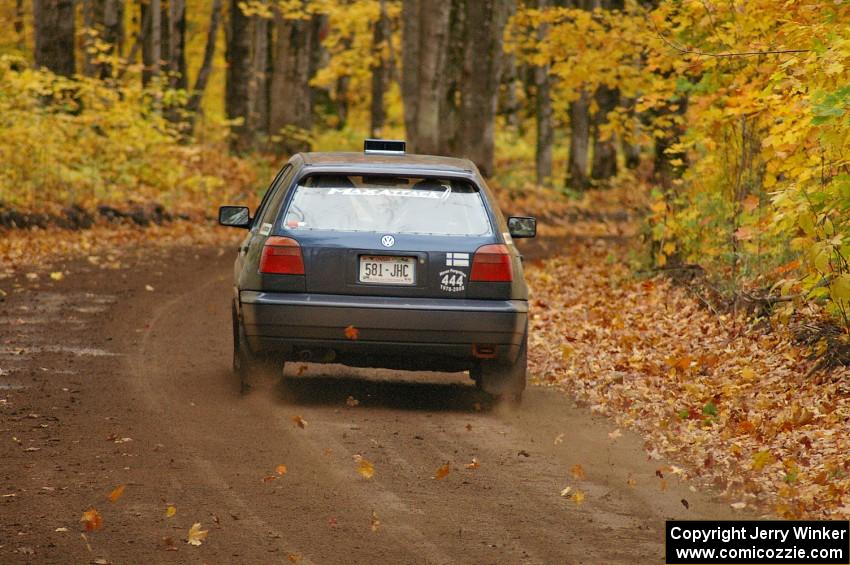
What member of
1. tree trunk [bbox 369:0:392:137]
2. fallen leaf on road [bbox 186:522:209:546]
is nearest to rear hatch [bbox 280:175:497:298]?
fallen leaf on road [bbox 186:522:209:546]

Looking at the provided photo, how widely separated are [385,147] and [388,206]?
143 centimetres

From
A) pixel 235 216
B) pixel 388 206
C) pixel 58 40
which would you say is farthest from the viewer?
pixel 58 40

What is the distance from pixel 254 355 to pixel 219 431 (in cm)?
121

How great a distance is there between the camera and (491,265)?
946cm

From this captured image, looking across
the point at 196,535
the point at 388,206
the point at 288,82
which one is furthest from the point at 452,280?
the point at 288,82

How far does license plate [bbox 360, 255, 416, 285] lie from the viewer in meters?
9.38

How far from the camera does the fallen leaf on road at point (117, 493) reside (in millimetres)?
6650

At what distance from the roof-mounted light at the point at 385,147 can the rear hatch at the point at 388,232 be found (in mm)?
968

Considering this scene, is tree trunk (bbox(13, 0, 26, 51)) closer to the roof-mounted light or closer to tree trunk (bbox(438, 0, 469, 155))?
tree trunk (bbox(438, 0, 469, 155))

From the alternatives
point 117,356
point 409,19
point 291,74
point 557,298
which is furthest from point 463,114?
point 117,356

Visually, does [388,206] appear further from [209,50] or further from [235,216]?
[209,50]

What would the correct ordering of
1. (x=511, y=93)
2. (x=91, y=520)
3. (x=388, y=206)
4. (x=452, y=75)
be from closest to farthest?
(x=91, y=520), (x=388, y=206), (x=452, y=75), (x=511, y=93)

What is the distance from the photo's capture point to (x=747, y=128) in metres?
13.7

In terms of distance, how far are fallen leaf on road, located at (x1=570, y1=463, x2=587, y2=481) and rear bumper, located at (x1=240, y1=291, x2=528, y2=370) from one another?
1762mm
